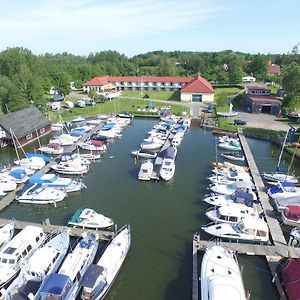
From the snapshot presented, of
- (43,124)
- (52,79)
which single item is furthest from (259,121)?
(52,79)

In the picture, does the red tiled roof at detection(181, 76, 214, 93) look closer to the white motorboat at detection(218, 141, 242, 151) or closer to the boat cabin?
the white motorboat at detection(218, 141, 242, 151)

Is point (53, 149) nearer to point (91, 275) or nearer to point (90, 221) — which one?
point (90, 221)

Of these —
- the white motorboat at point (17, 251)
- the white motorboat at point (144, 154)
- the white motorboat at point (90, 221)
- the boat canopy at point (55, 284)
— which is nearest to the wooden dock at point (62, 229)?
the white motorboat at point (90, 221)

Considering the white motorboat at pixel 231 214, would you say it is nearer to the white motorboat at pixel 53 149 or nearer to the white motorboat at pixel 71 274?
the white motorboat at pixel 71 274

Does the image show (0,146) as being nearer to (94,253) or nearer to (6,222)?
(6,222)

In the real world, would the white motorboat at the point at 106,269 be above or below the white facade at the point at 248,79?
below

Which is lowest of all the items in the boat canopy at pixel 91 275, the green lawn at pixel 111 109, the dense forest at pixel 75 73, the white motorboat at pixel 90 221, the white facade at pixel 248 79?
the white motorboat at pixel 90 221

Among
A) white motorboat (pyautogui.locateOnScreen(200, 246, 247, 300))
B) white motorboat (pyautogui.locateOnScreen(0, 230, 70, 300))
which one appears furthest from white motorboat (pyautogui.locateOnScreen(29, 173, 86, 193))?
white motorboat (pyautogui.locateOnScreen(200, 246, 247, 300))
